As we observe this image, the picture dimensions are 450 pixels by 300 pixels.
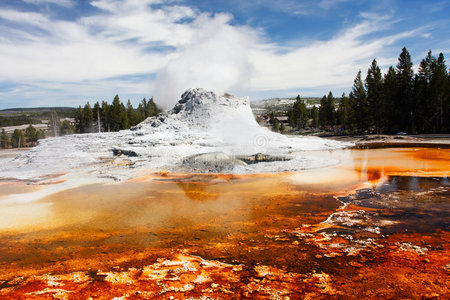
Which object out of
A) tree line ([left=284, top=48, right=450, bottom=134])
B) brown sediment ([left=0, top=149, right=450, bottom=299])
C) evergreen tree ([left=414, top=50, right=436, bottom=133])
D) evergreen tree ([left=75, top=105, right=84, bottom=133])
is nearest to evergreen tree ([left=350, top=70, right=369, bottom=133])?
tree line ([left=284, top=48, right=450, bottom=134])

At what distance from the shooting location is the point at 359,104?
40.6 m

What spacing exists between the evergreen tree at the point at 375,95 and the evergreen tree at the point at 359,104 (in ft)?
2.27

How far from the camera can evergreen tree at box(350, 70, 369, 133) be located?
130ft

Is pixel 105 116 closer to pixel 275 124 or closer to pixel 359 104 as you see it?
pixel 275 124

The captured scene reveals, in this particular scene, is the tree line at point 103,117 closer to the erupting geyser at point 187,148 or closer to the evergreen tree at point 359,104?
the erupting geyser at point 187,148

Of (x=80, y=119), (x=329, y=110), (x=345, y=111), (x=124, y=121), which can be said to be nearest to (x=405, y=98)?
(x=345, y=111)

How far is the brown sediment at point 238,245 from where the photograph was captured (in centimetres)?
377

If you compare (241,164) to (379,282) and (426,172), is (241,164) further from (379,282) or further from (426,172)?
(379,282)

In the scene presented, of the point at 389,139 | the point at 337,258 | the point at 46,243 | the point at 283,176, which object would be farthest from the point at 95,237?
the point at 389,139

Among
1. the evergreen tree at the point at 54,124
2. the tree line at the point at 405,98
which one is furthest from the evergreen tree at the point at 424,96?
the evergreen tree at the point at 54,124

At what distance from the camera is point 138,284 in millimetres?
3902

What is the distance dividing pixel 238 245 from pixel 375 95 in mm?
39884

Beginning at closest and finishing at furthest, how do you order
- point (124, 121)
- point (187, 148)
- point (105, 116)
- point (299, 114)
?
point (187, 148) < point (124, 121) < point (105, 116) < point (299, 114)

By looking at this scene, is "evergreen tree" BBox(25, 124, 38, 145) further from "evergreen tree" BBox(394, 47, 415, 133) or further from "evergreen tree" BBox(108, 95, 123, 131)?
"evergreen tree" BBox(394, 47, 415, 133)
